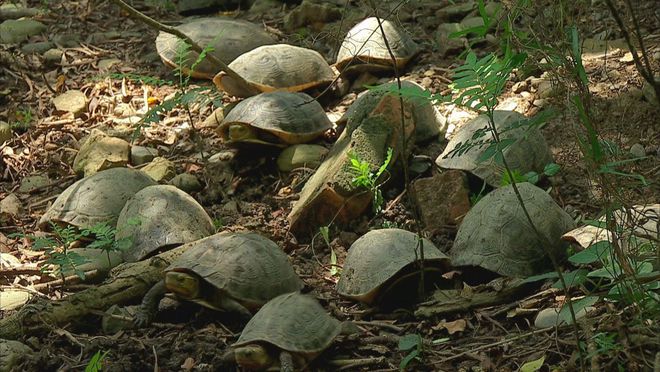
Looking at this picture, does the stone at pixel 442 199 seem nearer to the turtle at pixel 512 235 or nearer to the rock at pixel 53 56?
the turtle at pixel 512 235

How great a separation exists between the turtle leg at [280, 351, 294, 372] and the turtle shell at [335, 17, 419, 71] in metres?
3.88

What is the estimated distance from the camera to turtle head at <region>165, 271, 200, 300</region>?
184 inches

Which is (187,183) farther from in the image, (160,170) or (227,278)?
(227,278)

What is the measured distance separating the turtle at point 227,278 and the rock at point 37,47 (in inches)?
191

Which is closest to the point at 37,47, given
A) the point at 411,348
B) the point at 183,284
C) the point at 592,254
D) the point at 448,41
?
the point at 448,41

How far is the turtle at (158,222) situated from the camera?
18.1 feet

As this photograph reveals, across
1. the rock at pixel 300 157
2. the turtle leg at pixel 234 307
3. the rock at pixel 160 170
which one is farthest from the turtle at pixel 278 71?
the turtle leg at pixel 234 307

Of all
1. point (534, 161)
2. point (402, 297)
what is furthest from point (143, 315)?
point (534, 161)

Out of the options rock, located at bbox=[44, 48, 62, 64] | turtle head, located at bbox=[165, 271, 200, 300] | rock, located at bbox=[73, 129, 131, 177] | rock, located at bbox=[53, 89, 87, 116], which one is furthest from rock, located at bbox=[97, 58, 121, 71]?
turtle head, located at bbox=[165, 271, 200, 300]

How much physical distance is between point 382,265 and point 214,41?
13.1 feet

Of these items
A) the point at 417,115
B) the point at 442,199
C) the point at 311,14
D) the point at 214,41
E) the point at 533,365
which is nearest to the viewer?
the point at 533,365

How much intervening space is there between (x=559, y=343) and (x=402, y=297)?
1.08m

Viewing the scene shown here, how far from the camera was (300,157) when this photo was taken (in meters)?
6.50

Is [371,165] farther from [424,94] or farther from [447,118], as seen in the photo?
[424,94]
